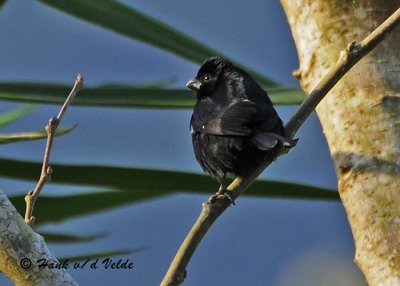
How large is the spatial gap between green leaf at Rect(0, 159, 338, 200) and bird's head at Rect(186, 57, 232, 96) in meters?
0.24

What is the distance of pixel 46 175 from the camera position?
1.70 meters

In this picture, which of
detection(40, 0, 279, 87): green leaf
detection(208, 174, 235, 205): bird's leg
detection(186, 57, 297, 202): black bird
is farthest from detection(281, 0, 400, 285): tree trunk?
detection(40, 0, 279, 87): green leaf

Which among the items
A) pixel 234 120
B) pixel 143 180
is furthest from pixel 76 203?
pixel 234 120

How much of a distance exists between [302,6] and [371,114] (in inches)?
13.8

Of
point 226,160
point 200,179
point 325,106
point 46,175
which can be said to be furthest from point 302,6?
point 46,175

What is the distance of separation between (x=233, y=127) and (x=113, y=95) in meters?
0.44

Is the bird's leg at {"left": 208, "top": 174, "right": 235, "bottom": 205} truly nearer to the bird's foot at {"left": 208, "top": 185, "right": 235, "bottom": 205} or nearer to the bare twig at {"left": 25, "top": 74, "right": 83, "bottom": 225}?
the bird's foot at {"left": 208, "top": 185, "right": 235, "bottom": 205}

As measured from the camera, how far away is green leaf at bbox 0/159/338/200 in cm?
265

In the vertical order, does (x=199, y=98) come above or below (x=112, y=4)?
below

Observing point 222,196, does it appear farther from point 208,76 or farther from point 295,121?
point 208,76

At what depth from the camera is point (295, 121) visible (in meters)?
2.02

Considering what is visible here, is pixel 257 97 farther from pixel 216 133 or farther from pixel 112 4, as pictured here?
pixel 112 4

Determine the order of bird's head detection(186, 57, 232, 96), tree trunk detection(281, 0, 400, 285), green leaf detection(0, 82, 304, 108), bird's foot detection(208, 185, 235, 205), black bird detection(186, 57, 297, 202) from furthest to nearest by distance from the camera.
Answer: bird's head detection(186, 57, 232, 96) < green leaf detection(0, 82, 304, 108) < black bird detection(186, 57, 297, 202) < tree trunk detection(281, 0, 400, 285) < bird's foot detection(208, 185, 235, 205)

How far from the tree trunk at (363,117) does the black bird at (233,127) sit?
0.12 m
